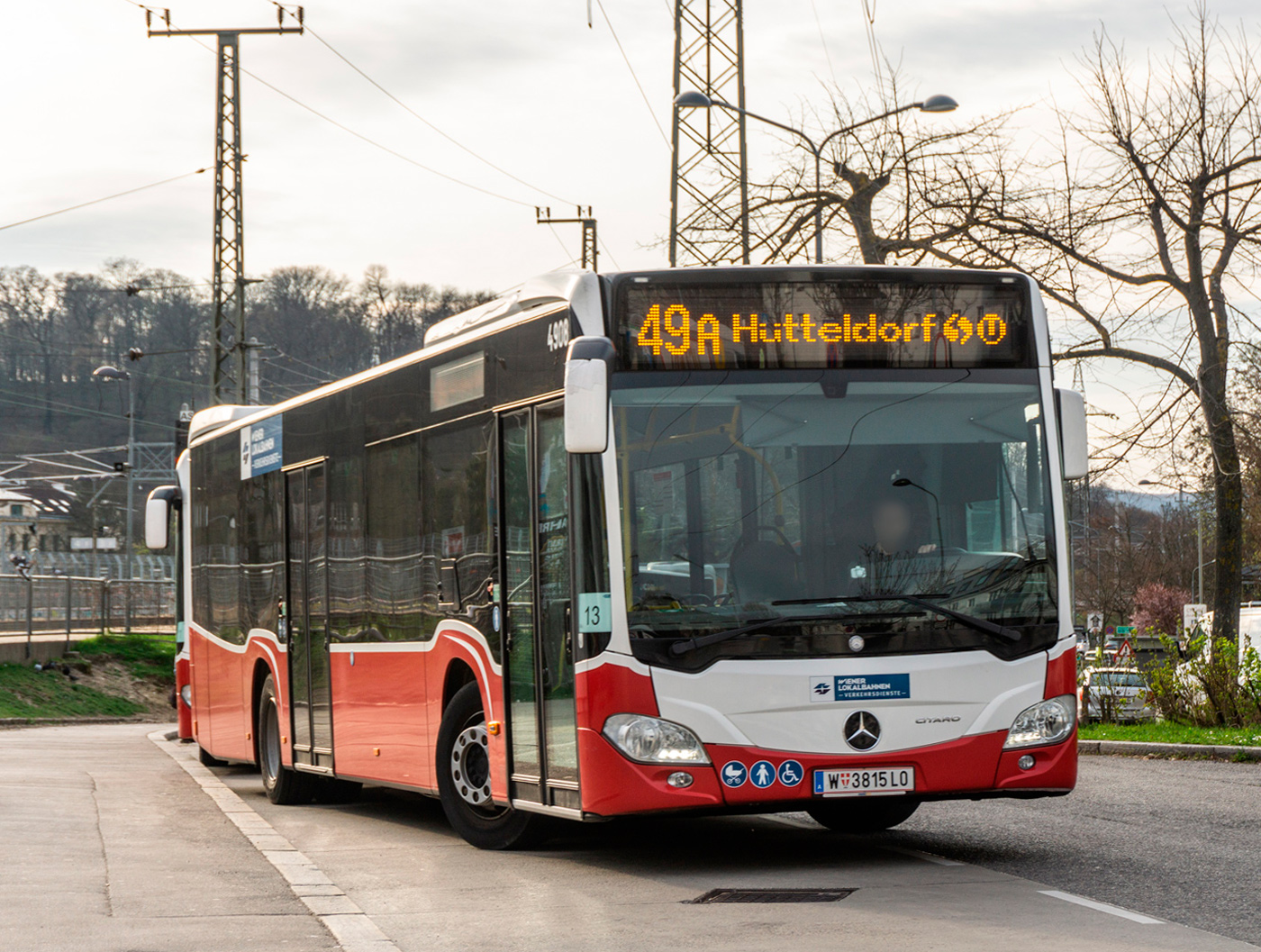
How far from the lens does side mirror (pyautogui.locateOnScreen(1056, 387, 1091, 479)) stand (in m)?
9.44

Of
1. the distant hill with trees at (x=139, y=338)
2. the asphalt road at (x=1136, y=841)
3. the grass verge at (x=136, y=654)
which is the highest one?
the distant hill with trees at (x=139, y=338)

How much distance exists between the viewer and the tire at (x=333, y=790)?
14969mm

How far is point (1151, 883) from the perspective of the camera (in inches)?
348

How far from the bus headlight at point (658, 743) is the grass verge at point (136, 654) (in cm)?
4267

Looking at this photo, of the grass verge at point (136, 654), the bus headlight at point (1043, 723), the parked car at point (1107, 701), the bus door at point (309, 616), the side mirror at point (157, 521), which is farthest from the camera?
the grass verge at point (136, 654)

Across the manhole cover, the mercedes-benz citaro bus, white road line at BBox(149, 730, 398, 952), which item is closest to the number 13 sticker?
the mercedes-benz citaro bus

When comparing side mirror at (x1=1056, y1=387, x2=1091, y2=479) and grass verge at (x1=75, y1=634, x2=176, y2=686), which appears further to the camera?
grass verge at (x1=75, y1=634, x2=176, y2=686)

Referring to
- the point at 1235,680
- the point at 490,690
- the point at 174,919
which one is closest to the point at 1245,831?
the point at 490,690

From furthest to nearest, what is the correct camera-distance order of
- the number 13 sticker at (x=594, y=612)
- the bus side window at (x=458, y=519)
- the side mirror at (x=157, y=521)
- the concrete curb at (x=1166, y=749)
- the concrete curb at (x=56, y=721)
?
1. the concrete curb at (x=56, y=721)
2. the side mirror at (x=157, y=521)
3. the concrete curb at (x=1166, y=749)
4. the bus side window at (x=458, y=519)
5. the number 13 sticker at (x=594, y=612)

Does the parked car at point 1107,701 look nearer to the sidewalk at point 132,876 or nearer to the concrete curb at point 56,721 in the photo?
the sidewalk at point 132,876

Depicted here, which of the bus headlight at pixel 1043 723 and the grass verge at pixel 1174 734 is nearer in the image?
the bus headlight at pixel 1043 723

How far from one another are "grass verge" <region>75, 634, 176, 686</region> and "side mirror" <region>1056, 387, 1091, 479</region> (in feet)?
141

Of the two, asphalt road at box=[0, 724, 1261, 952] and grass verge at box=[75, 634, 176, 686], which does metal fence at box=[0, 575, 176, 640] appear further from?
asphalt road at box=[0, 724, 1261, 952]

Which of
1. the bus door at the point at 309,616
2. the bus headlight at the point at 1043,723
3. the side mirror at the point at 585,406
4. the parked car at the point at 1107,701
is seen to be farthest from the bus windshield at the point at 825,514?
the parked car at the point at 1107,701
